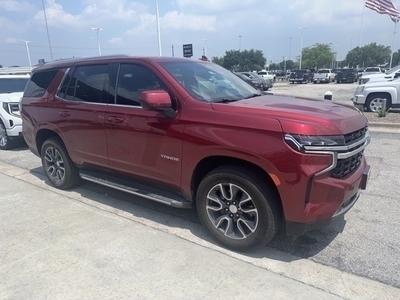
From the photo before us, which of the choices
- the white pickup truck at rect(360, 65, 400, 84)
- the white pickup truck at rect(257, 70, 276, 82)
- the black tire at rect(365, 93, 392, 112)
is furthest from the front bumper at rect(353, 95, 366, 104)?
the white pickup truck at rect(257, 70, 276, 82)

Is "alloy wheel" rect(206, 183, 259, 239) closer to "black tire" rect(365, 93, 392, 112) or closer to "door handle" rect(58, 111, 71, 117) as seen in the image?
"door handle" rect(58, 111, 71, 117)

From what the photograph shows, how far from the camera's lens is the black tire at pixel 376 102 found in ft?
36.4

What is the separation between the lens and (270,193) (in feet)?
9.59

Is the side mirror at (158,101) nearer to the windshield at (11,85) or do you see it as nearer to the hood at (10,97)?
the hood at (10,97)

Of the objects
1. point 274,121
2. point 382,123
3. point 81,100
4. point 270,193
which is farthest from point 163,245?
point 382,123

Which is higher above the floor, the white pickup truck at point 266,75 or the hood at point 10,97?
the hood at point 10,97

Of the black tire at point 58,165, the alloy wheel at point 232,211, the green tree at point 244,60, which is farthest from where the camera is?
the green tree at point 244,60

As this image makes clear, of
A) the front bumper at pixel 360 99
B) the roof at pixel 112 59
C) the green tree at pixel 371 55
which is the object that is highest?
the green tree at pixel 371 55

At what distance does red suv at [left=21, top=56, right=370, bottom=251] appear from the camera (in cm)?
272

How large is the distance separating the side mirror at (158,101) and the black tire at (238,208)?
31.6 inches

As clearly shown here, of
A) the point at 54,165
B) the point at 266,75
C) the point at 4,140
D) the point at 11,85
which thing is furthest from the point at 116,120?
the point at 266,75

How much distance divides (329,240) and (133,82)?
2814mm

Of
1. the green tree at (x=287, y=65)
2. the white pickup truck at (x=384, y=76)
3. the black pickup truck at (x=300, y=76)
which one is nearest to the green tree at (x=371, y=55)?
the green tree at (x=287, y=65)

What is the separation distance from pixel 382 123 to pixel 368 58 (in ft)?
269
